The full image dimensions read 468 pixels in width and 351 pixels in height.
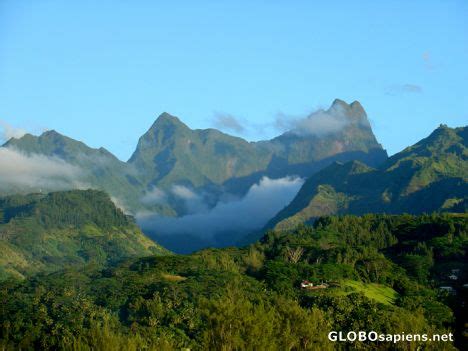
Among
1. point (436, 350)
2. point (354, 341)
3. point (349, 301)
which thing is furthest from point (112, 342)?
point (349, 301)

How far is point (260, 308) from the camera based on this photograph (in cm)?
10506

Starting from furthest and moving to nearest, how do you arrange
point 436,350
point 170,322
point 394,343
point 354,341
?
point 170,322, point 354,341, point 394,343, point 436,350

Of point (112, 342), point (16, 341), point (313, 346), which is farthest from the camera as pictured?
point (16, 341)

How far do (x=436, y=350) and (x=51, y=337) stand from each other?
98.3 metres

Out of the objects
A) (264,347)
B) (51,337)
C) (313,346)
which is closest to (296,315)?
(313,346)

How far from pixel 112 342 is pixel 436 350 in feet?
153

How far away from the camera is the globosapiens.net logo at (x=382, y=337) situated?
120281 millimetres

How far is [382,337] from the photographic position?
130 m

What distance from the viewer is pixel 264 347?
96.8 metres

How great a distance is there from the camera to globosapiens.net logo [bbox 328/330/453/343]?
120281 mm

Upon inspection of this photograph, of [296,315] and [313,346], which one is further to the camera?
[296,315]

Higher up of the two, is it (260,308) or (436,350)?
(260,308)

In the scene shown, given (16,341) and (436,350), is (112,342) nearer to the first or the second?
(436,350)

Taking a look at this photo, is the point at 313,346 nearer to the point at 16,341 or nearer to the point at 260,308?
the point at 260,308
